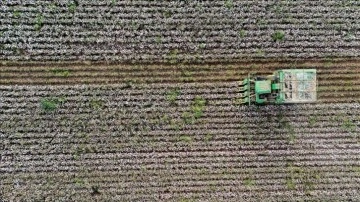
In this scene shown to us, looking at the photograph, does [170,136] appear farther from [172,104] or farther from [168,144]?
[172,104]

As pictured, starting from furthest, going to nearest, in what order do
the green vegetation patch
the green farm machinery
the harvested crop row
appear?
the green vegetation patch < the harvested crop row < the green farm machinery

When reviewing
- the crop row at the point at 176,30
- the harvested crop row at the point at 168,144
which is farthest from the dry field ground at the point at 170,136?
the crop row at the point at 176,30

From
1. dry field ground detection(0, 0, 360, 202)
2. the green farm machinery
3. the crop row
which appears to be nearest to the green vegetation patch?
dry field ground detection(0, 0, 360, 202)

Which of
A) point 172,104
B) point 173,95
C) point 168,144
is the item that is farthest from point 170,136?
point 173,95

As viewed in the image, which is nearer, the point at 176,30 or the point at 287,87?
the point at 287,87

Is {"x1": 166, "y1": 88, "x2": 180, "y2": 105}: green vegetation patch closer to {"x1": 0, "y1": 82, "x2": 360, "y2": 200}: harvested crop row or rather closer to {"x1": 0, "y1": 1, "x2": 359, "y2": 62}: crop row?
{"x1": 0, "y1": 82, "x2": 360, "y2": 200}: harvested crop row
